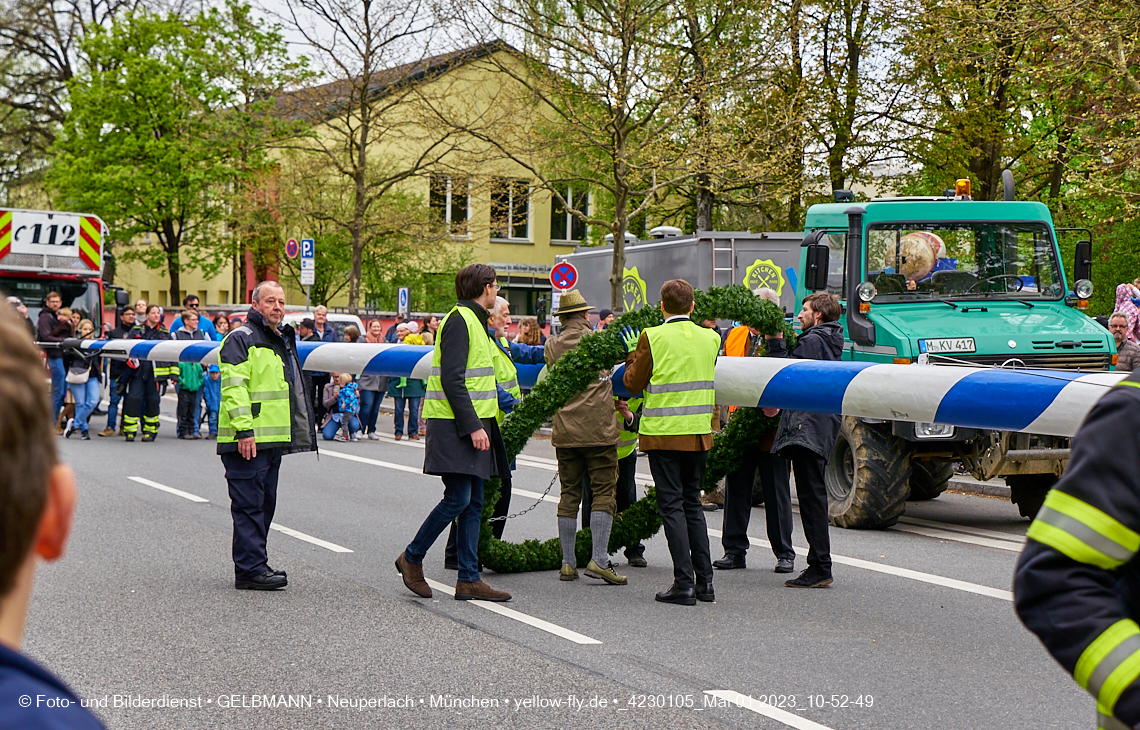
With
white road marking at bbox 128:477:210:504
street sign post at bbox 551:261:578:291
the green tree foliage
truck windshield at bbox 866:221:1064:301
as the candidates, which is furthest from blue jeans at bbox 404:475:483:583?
the green tree foliage

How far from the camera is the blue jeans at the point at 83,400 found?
17547 millimetres

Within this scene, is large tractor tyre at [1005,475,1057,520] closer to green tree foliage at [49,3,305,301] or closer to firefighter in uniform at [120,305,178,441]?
firefighter in uniform at [120,305,178,441]

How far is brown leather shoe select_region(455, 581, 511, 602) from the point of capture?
743 centimetres

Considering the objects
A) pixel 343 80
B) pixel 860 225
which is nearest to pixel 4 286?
pixel 343 80

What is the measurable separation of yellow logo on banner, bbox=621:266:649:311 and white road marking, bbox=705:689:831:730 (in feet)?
59.4

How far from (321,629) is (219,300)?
178 feet

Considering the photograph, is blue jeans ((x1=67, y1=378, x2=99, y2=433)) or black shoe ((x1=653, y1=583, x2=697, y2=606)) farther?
blue jeans ((x1=67, y1=378, x2=99, y2=433))

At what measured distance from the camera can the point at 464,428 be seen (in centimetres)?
723

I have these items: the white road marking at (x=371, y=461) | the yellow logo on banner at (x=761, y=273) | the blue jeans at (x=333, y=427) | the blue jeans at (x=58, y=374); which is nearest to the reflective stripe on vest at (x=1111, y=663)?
the white road marking at (x=371, y=461)

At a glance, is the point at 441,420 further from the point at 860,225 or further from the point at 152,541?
the point at 860,225

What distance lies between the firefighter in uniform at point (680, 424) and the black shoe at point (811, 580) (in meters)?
0.74

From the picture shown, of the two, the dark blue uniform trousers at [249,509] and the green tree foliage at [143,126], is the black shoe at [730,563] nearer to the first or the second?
the dark blue uniform trousers at [249,509]

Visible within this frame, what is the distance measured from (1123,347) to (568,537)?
7.82 meters

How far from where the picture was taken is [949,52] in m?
21.8
